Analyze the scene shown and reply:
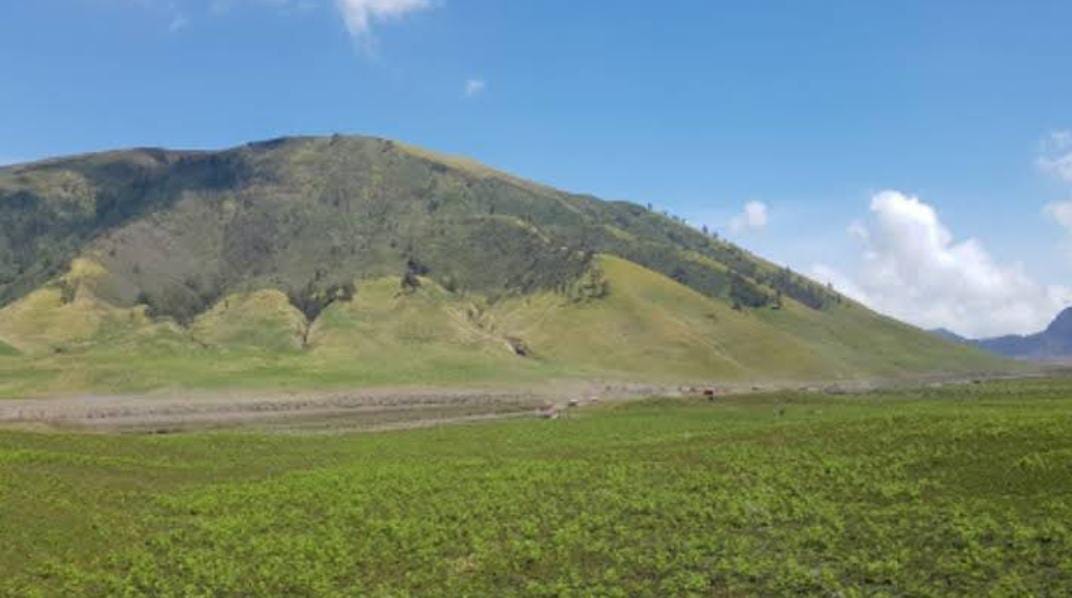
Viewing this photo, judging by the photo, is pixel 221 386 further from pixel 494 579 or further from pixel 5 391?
pixel 494 579

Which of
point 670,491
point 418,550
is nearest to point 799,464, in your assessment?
point 670,491

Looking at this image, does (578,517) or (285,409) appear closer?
(578,517)

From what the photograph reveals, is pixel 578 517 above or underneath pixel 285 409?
above

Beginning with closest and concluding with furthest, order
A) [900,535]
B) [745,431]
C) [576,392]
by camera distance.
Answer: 1. [900,535]
2. [745,431]
3. [576,392]

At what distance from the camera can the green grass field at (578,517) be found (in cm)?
2905

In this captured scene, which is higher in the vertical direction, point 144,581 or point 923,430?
point 923,430

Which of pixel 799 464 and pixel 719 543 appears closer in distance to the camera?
pixel 719 543

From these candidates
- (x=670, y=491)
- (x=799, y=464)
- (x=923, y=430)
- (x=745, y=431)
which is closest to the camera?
(x=670, y=491)

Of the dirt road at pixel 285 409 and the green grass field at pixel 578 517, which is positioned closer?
the green grass field at pixel 578 517

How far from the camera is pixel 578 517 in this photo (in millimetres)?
38562

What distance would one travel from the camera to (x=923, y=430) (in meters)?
52.9

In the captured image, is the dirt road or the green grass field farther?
the dirt road

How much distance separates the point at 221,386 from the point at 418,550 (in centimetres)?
15276

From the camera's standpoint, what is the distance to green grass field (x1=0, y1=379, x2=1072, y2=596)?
29047mm
